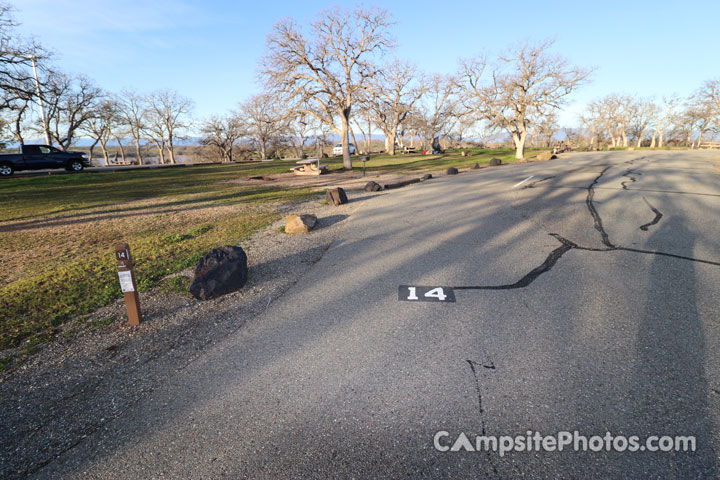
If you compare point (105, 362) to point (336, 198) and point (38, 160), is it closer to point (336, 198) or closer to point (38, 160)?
point (336, 198)

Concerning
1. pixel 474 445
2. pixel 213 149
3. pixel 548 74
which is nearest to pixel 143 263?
pixel 474 445

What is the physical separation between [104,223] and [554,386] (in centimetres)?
1058

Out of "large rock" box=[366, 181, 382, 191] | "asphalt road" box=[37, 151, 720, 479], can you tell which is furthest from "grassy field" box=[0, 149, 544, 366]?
"asphalt road" box=[37, 151, 720, 479]

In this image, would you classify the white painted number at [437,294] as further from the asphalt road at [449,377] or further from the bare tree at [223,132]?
the bare tree at [223,132]

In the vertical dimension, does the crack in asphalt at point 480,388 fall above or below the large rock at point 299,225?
below

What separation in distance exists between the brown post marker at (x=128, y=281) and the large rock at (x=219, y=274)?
0.75m

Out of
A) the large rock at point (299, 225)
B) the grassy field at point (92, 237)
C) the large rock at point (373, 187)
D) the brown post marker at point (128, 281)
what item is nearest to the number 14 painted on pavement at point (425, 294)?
the brown post marker at point (128, 281)

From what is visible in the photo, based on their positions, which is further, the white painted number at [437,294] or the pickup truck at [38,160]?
the pickup truck at [38,160]

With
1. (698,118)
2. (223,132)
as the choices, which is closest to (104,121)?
(223,132)

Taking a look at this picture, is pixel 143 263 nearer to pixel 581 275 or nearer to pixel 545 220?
pixel 581 275

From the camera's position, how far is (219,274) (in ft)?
15.3

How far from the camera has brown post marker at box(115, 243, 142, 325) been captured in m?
3.66

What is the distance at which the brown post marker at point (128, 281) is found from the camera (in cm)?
366

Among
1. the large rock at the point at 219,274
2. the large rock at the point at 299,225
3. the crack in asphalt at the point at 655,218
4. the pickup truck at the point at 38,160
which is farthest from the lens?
the pickup truck at the point at 38,160
